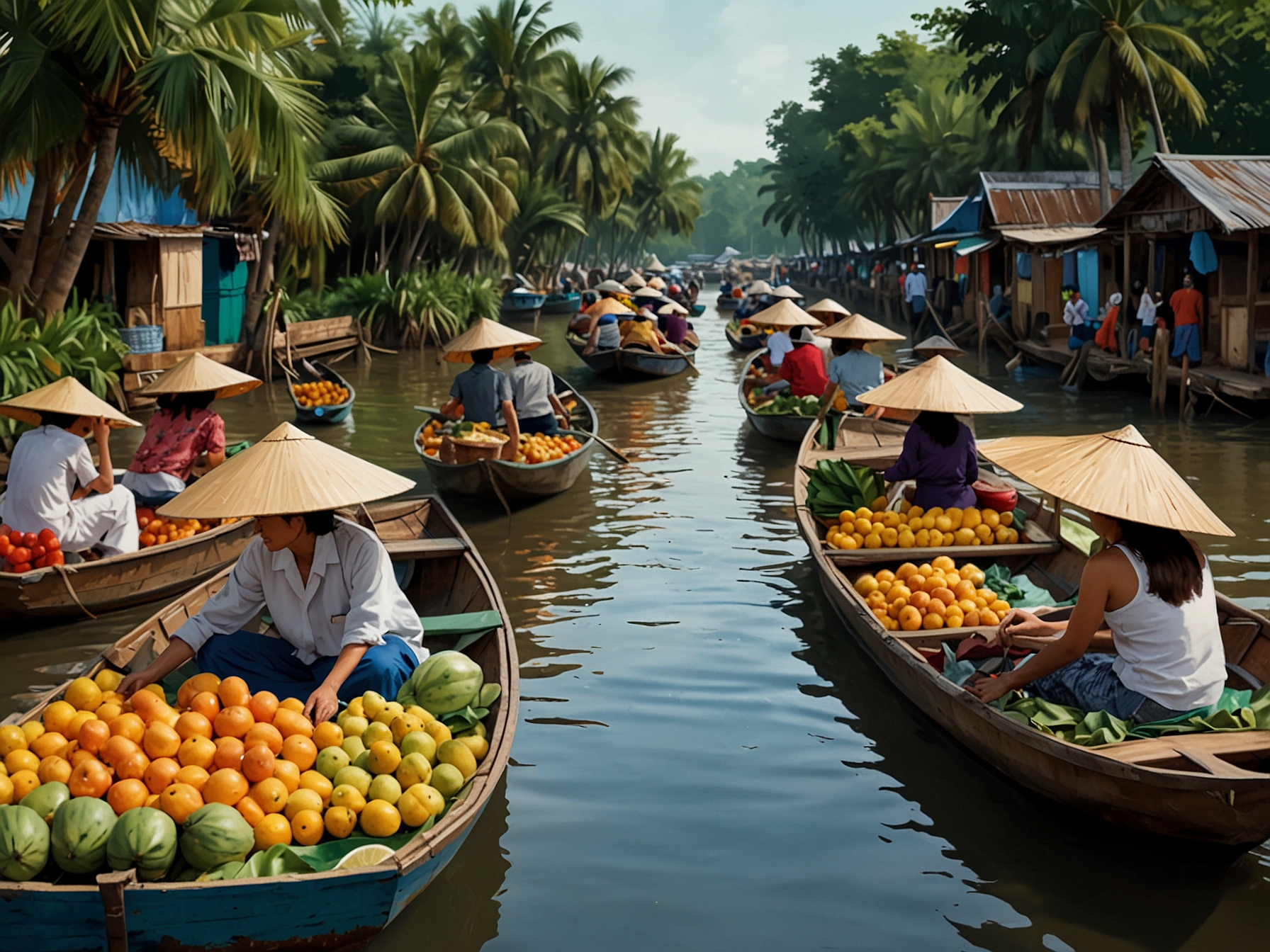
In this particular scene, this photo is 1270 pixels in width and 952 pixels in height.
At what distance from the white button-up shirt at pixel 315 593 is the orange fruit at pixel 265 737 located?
815mm

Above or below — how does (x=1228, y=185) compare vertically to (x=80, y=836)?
above

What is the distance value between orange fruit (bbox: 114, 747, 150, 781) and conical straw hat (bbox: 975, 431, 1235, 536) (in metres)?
3.58

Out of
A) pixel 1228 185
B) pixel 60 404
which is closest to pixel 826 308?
pixel 1228 185

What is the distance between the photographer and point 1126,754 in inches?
177

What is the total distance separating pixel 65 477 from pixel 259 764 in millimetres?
4235

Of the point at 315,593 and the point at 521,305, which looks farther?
the point at 521,305

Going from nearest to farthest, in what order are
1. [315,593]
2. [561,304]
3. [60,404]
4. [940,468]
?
[315,593], [60,404], [940,468], [561,304]

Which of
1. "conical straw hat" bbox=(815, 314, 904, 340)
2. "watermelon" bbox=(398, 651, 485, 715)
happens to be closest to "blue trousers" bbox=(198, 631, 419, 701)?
"watermelon" bbox=(398, 651, 485, 715)

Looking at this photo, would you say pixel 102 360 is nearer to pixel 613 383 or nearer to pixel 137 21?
pixel 137 21

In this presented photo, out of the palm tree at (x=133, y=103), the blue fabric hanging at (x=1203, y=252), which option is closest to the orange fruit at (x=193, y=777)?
the palm tree at (x=133, y=103)

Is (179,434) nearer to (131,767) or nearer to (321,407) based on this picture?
(131,767)

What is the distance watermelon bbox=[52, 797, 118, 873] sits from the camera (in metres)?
3.66

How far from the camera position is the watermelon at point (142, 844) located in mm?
3631

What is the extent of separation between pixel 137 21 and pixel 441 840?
31.9 ft
